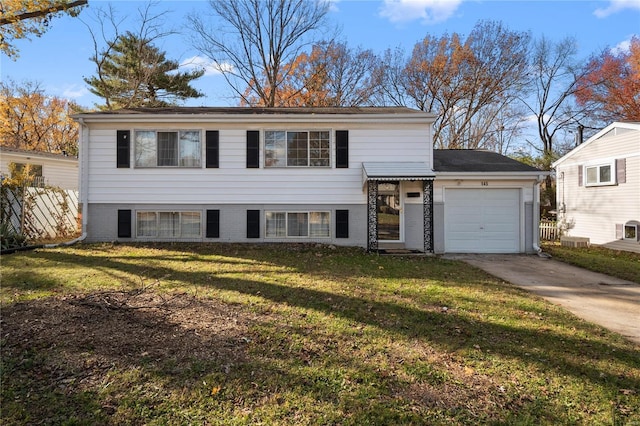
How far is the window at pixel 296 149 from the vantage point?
10.5 meters

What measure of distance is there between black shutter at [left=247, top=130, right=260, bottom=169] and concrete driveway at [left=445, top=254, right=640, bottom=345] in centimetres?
651

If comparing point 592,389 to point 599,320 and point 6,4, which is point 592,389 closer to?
point 599,320

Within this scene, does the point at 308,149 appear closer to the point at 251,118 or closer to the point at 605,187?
the point at 251,118

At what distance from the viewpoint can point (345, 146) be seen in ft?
34.0

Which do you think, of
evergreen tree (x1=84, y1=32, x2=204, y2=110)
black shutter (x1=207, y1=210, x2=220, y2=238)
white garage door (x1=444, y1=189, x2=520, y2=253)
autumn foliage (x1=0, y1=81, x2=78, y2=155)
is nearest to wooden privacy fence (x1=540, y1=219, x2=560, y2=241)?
white garage door (x1=444, y1=189, x2=520, y2=253)

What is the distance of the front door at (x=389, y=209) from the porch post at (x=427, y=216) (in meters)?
0.76

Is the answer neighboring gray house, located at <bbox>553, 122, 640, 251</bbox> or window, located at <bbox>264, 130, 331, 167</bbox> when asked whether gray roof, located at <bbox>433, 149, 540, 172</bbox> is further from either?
neighboring gray house, located at <bbox>553, 122, 640, 251</bbox>

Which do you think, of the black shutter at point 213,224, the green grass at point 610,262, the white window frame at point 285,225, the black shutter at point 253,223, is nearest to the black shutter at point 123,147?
the black shutter at point 213,224

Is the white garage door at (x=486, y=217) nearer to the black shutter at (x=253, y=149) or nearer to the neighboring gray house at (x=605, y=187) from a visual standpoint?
the neighboring gray house at (x=605, y=187)

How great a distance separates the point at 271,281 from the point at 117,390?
3643mm

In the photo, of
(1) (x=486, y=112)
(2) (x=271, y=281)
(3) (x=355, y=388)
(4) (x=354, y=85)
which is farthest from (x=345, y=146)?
(1) (x=486, y=112)

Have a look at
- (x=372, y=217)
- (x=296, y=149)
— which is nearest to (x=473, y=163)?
(x=372, y=217)

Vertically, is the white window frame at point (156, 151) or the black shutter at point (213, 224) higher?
the white window frame at point (156, 151)

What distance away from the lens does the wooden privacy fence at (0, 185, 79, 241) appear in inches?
398
